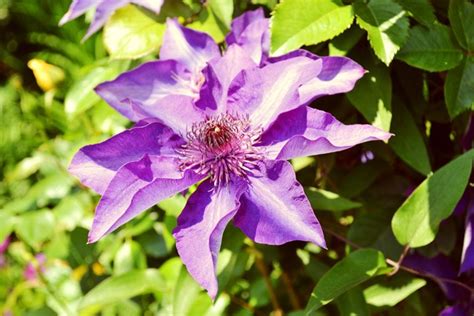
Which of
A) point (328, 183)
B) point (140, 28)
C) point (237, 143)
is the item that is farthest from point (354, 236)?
point (140, 28)

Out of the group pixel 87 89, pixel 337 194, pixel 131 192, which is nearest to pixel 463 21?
pixel 337 194

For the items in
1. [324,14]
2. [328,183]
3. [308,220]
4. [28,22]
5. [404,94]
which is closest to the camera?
[308,220]

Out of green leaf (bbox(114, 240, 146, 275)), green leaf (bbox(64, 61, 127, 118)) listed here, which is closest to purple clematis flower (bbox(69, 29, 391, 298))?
green leaf (bbox(64, 61, 127, 118))

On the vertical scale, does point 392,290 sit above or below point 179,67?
below

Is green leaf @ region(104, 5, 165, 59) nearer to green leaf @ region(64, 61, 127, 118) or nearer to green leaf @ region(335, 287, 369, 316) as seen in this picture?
green leaf @ region(64, 61, 127, 118)

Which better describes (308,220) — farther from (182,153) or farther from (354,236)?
(354,236)

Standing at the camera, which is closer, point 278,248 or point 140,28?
point 140,28

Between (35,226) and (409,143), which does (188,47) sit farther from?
(35,226)
